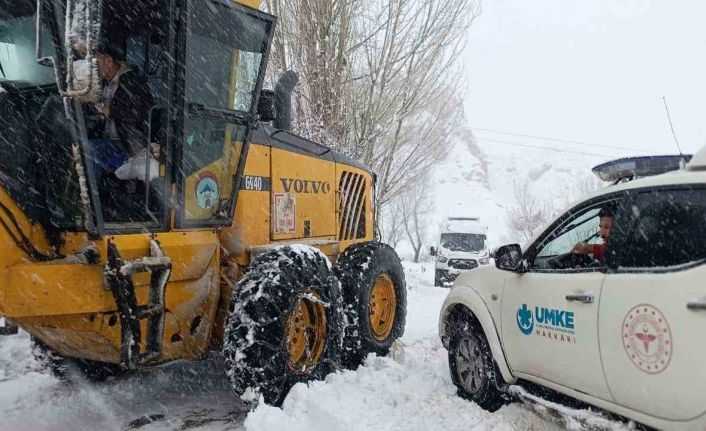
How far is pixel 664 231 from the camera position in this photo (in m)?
3.20

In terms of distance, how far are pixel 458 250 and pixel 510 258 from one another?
15137mm

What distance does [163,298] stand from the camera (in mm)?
3891

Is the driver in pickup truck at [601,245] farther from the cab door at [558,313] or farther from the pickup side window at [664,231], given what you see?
the pickup side window at [664,231]

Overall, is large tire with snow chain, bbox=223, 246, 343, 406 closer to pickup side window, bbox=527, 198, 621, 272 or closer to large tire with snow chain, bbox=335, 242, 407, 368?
large tire with snow chain, bbox=335, 242, 407, 368

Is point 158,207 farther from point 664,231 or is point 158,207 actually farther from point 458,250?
point 458,250

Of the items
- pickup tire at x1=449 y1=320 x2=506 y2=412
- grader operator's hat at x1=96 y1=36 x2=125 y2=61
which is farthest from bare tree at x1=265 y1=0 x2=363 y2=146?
grader operator's hat at x1=96 y1=36 x2=125 y2=61

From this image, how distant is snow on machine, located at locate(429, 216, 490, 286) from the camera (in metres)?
18.8

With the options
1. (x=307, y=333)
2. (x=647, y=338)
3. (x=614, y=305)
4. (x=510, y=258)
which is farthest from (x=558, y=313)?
(x=307, y=333)

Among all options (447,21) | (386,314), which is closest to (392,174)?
(447,21)

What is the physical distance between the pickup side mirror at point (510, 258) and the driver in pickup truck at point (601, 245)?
41 cm

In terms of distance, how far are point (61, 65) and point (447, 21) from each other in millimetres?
12655

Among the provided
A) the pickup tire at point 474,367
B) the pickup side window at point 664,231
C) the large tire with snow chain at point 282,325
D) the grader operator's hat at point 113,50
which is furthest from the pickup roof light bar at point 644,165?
the grader operator's hat at point 113,50

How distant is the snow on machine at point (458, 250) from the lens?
61.5 feet

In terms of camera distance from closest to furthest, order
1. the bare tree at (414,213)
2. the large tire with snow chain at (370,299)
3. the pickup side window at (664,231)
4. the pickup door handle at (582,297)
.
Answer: the pickup side window at (664,231)
the pickup door handle at (582,297)
the large tire with snow chain at (370,299)
the bare tree at (414,213)
